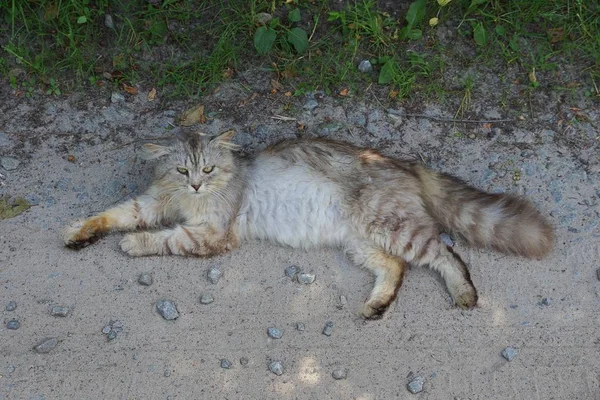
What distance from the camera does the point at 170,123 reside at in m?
4.84

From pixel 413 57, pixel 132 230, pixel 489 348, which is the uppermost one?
pixel 413 57

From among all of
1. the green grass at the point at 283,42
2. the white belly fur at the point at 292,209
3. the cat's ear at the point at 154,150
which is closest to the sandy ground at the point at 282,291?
the white belly fur at the point at 292,209

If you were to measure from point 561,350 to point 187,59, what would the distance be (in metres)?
3.47

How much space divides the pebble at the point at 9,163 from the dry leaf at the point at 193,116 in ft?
4.06

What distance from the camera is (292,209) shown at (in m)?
4.32

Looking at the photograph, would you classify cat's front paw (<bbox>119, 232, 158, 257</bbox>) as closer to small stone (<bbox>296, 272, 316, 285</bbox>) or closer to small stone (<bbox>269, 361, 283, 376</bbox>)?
small stone (<bbox>296, 272, 316, 285</bbox>)

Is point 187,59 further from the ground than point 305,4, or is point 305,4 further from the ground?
point 305,4

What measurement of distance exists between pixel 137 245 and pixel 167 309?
1.69ft

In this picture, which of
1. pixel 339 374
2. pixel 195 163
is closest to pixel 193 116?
pixel 195 163

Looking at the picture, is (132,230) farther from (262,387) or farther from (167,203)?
(262,387)

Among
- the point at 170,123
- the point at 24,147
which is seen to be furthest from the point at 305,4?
the point at 24,147

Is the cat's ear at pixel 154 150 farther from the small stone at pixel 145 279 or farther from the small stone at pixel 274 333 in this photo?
the small stone at pixel 274 333

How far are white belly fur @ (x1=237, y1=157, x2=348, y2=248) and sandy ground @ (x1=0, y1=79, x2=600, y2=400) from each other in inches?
4.9

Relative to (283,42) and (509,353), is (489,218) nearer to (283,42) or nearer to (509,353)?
(509,353)
